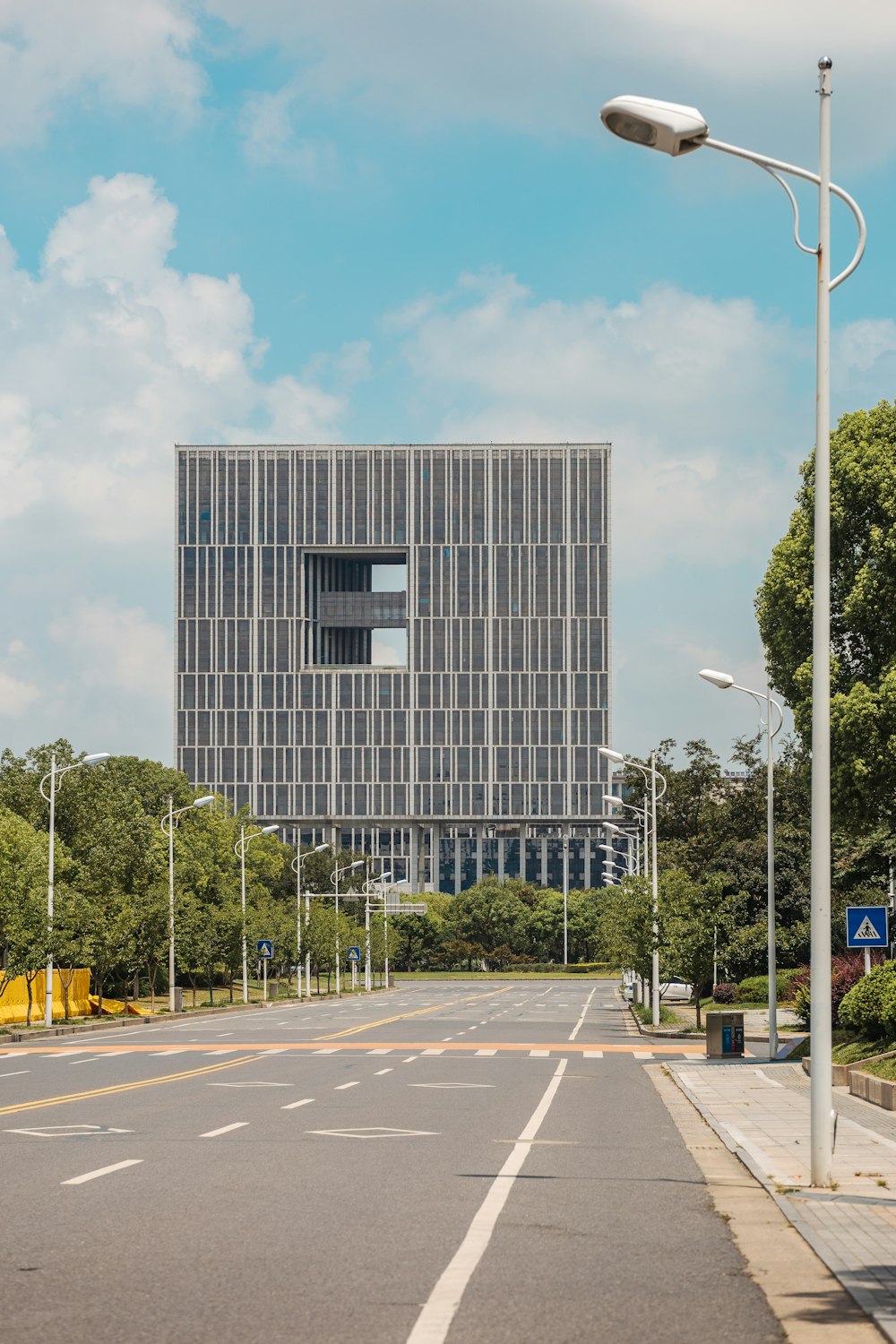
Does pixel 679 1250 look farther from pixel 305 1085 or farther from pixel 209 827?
pixel 209 827

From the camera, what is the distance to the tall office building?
18838 cm

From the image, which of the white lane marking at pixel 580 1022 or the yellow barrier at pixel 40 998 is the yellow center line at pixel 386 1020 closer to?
the white lane marking at pixel 580 1022

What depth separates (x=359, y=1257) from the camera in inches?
371

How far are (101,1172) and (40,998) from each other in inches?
1525

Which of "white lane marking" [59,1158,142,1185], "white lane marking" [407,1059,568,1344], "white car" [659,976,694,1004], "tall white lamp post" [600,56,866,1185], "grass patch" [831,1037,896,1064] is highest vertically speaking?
"tall white lamp post" [600,56,866,1185]

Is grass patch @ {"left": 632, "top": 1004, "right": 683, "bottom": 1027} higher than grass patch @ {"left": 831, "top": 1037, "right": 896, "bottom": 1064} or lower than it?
lower

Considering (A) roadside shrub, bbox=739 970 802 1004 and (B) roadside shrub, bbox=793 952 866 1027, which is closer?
(B) roadside shrub, bbox=793 952 866 1027

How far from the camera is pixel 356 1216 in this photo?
11141mm

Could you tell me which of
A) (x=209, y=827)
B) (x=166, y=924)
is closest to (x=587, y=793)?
(x=209, y=827)

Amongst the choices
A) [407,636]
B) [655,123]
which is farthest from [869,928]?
[407,636]

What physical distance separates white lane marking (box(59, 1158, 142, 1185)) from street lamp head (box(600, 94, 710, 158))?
361 inches

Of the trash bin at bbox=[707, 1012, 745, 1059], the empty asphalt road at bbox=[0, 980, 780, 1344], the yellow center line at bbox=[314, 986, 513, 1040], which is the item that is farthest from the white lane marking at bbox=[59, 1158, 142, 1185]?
the yellow center line at bbox=[314, 986, 513, 1040]

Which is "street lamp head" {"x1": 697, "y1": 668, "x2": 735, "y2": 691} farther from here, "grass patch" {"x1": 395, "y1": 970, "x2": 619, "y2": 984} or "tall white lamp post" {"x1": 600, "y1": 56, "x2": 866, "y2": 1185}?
"grass patch" {"x1": 395, "y1": 970, "x2": 619, "y2": 984}

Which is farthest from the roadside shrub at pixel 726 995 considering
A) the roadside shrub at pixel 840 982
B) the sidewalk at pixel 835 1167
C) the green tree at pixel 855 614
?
the sidewalk at pixel 835 1167
